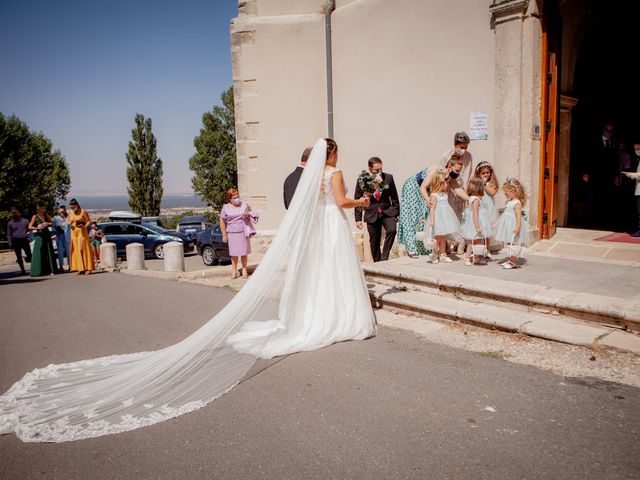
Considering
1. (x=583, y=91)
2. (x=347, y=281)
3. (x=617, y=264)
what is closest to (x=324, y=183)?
(x=347, y=281)

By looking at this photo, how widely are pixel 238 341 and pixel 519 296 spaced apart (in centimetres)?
309

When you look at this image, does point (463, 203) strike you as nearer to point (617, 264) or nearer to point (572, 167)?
point (617, 264)

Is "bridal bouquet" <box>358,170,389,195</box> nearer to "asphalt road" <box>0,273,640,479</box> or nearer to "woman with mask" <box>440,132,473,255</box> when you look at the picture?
"woman with mask" <box>440,132,473,255</box>

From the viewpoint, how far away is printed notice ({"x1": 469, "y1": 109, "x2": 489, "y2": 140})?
7.92 m

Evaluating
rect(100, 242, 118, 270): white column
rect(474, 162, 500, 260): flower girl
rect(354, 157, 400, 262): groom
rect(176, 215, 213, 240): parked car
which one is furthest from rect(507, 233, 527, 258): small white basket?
rect(176, 215, 213, 240): parked car

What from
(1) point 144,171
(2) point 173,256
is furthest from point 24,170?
(2) point 173,256

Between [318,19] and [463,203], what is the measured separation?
5.43 metres

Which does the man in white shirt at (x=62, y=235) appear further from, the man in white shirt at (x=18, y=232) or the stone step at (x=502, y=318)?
the stone step at (x=502, y=318)

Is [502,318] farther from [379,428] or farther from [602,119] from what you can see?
[602,119]

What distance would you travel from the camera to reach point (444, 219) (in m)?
7.01

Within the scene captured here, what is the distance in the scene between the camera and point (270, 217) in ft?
35.3

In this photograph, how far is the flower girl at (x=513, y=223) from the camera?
6.42m

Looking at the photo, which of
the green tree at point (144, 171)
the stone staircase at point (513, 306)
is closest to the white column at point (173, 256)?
the stone staircase at point (513, 306)

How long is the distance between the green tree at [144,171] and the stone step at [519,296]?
135 ft
